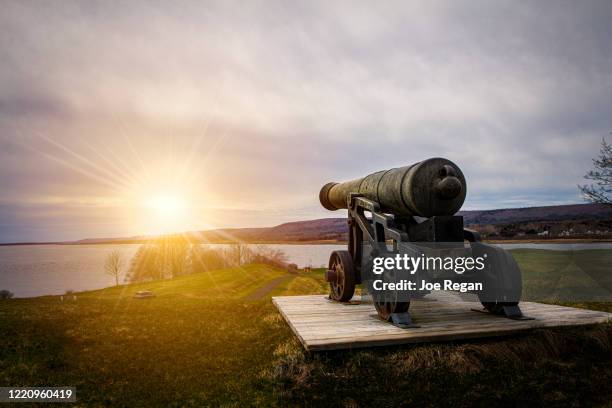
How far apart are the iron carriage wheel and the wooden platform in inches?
8.8

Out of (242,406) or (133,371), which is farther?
(133,371)

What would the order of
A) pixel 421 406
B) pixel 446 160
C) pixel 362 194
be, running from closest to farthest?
pixel 421 406
pixel 446 160
pixel 362 194

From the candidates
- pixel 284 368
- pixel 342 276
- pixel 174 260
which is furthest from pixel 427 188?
pixel 174 260

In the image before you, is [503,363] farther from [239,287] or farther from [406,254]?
[239,287]

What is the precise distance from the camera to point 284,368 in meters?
4.35

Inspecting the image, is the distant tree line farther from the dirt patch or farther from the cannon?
the cannon

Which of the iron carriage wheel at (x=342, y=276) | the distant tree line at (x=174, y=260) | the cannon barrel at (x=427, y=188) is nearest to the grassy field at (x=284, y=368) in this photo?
the iron carriage wheel at (x=342, y=276)

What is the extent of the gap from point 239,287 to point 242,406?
112ft

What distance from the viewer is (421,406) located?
3584mm

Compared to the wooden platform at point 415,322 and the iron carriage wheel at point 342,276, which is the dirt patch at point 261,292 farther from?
the wooden platform at point 415,322

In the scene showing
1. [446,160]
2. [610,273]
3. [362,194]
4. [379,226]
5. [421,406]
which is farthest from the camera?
[610,273]

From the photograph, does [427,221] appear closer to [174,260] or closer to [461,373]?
[461,373]

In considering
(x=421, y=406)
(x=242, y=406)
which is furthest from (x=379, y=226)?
(x=242, y=406)

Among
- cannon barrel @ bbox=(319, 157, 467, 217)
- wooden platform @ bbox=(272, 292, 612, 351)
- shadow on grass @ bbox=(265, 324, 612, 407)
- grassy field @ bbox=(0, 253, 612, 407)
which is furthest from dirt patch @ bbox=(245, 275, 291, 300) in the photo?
shadow on grass @ bbox=(265, 324, 612, 407)
